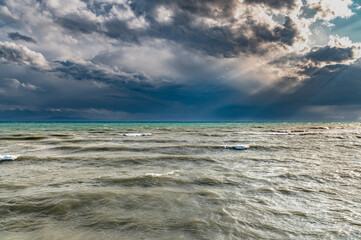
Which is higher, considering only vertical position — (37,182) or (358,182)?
(358,182)

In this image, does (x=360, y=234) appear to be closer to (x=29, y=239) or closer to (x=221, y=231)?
(x=221, y=231)

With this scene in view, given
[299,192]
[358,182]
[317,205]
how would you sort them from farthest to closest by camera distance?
[358,182] → [299,192] → [317,205]

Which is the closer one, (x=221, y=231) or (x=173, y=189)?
(x=221, y=231)

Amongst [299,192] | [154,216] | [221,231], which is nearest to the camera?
[221,231]

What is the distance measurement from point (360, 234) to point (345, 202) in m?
2.03

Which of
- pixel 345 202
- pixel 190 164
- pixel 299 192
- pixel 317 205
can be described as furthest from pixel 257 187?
pixel 190 164

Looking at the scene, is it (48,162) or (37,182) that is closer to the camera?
(37,182)

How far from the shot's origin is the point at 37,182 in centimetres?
802

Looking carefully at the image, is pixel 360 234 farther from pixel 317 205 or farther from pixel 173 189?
pixel 173 189

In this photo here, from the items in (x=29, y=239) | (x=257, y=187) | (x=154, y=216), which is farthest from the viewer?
(x=257, y=187)

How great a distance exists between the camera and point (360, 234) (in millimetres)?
4078

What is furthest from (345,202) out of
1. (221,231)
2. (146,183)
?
(146,183)

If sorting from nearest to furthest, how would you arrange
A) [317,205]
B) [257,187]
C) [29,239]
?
[29,239] → [317,205] → [257,187]

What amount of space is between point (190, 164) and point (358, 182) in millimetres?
7221
